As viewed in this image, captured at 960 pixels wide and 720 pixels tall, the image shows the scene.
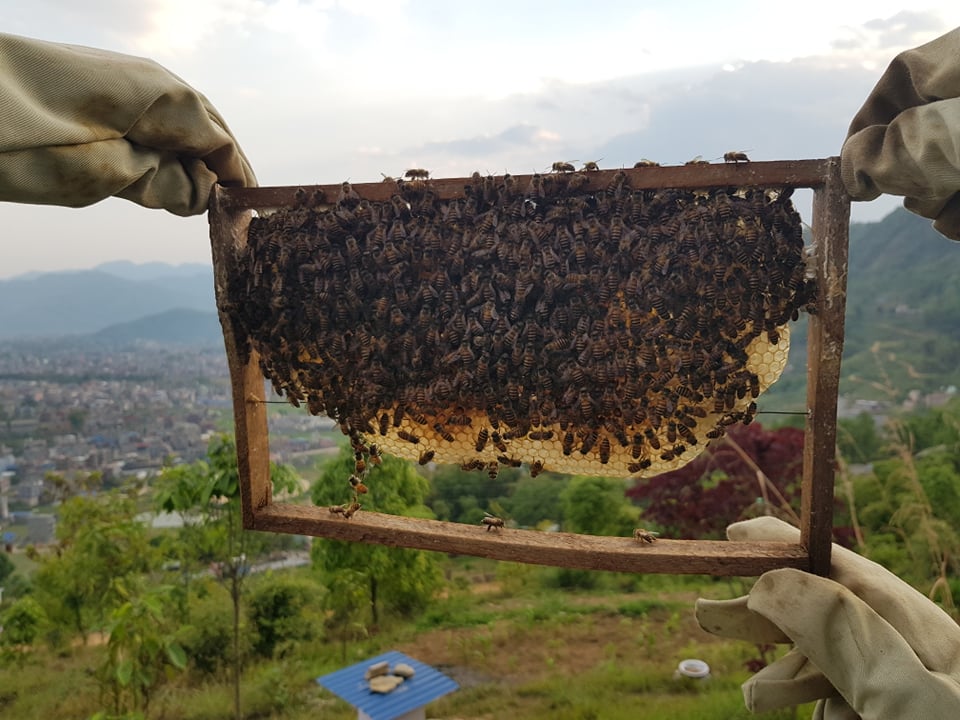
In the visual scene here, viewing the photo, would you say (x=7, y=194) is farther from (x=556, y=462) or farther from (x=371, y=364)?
(x=556, y=462)

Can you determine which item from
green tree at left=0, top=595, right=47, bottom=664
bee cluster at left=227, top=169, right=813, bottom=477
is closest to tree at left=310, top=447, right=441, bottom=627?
green tree at left=0, top=595, right=47, bottom=664

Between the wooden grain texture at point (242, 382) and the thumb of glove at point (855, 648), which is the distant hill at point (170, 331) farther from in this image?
the thumb of glove at point (855, 648)

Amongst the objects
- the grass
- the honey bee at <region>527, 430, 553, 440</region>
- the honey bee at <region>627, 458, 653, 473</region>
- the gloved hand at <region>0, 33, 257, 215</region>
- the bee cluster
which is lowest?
the grass

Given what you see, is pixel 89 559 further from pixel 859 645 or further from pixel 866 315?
pixel 866 315

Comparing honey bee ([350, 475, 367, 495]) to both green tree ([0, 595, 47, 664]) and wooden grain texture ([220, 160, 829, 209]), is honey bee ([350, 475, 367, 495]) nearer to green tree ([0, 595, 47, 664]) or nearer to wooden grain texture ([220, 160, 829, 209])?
wooden grain texture ([220, 160, 829, 209])

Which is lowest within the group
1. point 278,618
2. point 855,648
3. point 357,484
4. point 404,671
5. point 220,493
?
point 278,618

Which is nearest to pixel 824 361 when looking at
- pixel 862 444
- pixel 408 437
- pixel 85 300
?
pixel 408 437

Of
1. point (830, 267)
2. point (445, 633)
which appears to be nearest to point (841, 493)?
point (445, 633)
